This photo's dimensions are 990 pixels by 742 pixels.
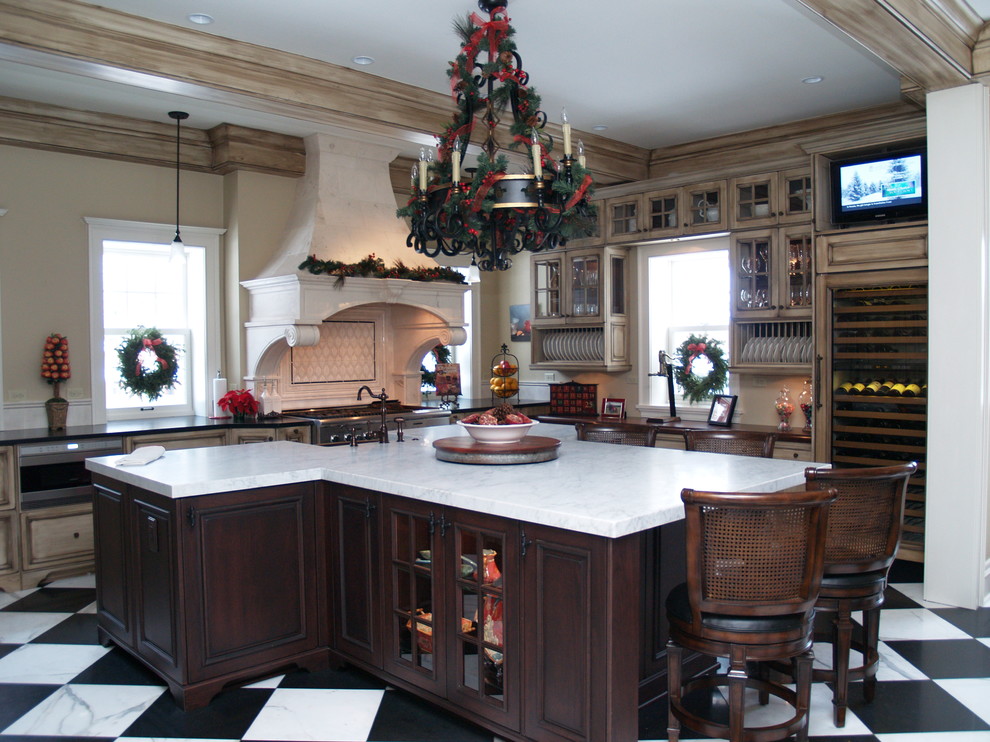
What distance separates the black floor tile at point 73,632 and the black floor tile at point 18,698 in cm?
51

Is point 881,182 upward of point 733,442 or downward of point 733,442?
upward

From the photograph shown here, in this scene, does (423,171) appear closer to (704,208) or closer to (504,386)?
(704,208)

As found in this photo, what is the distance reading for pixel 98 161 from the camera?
580cm

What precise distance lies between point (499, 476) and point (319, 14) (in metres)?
2.61

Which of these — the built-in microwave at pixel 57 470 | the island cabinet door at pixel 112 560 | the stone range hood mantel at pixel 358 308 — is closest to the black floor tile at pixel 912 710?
the island cabinet door at pixel 112 560

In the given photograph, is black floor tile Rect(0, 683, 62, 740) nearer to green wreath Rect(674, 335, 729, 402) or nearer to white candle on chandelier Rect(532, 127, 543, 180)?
white candle on chandelier Rect(532, 127, 543, 180)

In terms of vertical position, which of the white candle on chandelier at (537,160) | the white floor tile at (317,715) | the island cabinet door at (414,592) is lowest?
the white floor tile at (317,715)

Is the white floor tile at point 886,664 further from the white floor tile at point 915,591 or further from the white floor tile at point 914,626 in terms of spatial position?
the white floor tile at point 915,591

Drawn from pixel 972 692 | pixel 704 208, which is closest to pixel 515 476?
pixel 972 692

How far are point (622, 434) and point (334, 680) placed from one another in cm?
212

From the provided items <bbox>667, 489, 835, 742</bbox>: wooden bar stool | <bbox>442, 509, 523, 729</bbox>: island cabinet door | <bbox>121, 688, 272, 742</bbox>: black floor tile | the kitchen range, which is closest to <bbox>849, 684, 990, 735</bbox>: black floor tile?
<bbox>667, 489, 835, 742</bbox>: wooden bar stool

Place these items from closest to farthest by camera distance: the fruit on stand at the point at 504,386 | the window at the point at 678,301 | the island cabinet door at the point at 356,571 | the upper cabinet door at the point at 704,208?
the island cabinet door at the point at 356,571 → the upper cabinet door at the point at 704,208 → the window at the point at 678,301 → the fruit on stand at the point at 504,386

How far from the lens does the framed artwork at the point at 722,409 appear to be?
638cm

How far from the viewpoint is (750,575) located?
2.37 m
